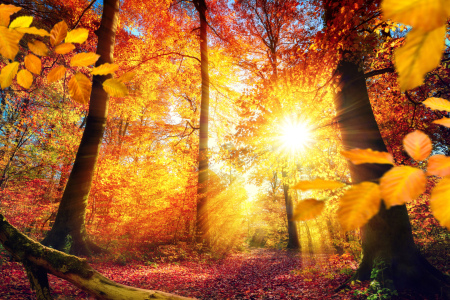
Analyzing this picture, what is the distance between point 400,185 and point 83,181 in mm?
6697

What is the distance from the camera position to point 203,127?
1063 cm

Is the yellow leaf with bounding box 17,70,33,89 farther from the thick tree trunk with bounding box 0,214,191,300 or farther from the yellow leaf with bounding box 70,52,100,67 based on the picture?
the thick tree trunk with bounding box 0,214,191,300

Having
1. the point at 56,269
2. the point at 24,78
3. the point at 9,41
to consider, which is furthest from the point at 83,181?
the point at 9,41

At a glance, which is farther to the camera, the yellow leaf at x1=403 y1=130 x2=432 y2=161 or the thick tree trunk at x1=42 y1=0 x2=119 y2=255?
the thick tree trunk at x1=42 y1=0 x2=119 y2=255

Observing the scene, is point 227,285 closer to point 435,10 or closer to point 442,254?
point 442,254

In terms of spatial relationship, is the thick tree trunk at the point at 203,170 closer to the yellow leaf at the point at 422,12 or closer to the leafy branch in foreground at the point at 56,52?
the leafy branch in foreground at the point at 56,52

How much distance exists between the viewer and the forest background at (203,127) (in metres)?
5.54

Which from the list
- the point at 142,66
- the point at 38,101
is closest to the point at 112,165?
the point at 38,101

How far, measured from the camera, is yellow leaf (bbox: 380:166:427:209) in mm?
322

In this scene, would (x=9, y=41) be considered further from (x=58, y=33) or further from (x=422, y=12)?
(x=422, y=12)

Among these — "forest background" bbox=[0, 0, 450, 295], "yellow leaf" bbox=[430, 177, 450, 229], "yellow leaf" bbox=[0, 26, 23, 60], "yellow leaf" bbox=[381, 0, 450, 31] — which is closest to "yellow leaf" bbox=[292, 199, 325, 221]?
"yellow leaf" bbox=[430, 177, 450, 229]

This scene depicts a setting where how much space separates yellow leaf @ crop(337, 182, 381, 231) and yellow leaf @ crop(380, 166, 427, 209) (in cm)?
1

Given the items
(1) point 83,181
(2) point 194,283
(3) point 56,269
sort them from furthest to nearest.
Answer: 1. (2) point 194,283
2. (1) point 83,181
3. (3) point 56,269

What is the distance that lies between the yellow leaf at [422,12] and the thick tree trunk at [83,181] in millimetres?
6059
